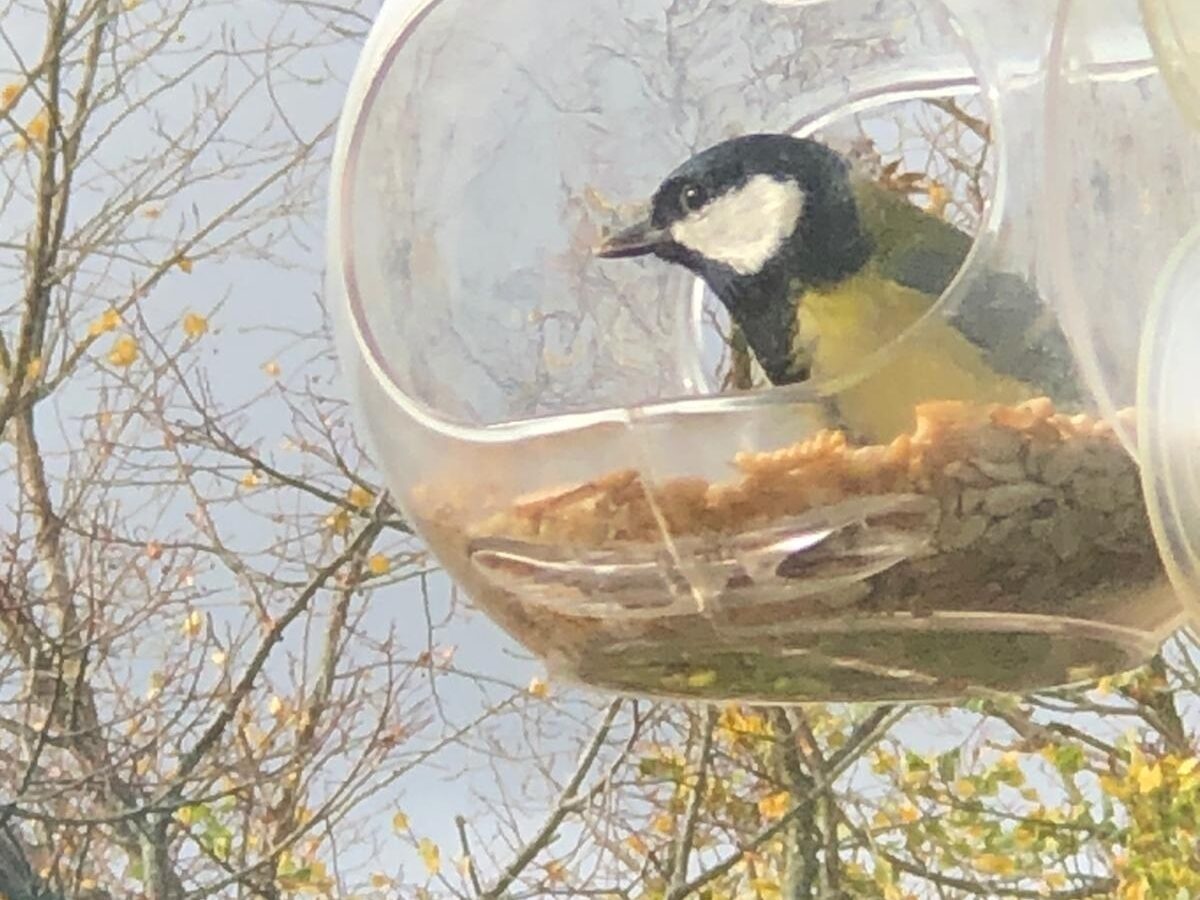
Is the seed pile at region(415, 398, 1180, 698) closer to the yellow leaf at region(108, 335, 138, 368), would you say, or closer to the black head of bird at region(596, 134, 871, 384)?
the black head of bird at region(596, 134, 871, 384)

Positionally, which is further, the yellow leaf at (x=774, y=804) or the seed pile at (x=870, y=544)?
the yellow leaf at (x=774, y=804)

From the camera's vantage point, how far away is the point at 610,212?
64 cm

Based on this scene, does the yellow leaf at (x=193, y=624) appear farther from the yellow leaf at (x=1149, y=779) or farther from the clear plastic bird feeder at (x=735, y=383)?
the clear plastic bird feeder at (x=735, y=383)

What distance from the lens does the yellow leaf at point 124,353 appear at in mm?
1729

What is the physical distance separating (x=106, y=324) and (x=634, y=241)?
4.07 feet

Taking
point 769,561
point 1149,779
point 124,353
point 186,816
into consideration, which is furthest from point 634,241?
point 186,816

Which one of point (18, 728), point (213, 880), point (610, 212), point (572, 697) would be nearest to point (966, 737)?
point (572, 697)

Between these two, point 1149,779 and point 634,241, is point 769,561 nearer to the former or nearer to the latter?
point 634,241

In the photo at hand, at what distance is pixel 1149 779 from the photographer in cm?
154

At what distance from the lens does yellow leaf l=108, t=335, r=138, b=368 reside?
1.73 m

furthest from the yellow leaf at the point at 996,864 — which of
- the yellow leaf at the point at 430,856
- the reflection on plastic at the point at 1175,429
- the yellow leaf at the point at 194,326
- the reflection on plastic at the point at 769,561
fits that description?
the reflection on plastic at the point at 1175,429

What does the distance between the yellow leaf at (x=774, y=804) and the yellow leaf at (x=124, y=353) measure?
31.4 inches

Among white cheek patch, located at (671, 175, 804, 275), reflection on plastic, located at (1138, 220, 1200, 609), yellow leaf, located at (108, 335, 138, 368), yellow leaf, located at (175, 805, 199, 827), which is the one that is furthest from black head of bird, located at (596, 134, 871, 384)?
yellow leaf, located at (175, 805, 199, 827)

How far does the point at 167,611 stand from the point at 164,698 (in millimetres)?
102
